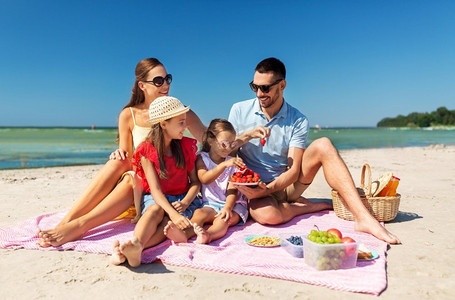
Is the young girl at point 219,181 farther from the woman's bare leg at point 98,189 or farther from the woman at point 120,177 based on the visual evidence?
the woman's bare leg at point 98,189

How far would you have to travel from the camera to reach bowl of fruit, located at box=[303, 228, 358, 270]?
299 cm

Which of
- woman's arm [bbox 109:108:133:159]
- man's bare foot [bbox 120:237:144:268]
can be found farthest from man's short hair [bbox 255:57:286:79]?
man's bare foot [bbox 120:237:144:268]

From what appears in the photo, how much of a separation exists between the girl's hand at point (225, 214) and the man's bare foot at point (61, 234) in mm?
1425

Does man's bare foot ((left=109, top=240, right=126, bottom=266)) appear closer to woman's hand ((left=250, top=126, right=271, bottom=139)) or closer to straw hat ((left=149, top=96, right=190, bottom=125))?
straw hat ((left=149, top=96, right=190, bottom=125))

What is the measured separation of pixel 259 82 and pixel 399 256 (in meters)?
2.41

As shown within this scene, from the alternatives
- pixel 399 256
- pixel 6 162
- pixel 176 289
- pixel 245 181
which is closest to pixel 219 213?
pixel 245 181

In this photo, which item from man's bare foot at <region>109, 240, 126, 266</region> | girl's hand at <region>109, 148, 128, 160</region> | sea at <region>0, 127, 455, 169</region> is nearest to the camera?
man's bare foot at <region>109, 240, 126, 266</region>

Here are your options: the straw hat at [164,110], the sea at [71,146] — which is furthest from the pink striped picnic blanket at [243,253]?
the sea at [71,146]

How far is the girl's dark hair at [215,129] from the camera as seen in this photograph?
4.38 m

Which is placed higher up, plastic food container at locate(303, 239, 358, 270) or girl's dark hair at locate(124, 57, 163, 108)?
girl's dark hair at locate(124, 57, 163, 108)

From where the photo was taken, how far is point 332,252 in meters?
3.00

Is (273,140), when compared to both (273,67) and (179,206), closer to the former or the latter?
(273,67)

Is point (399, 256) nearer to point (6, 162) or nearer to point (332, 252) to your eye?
point (332, 252)

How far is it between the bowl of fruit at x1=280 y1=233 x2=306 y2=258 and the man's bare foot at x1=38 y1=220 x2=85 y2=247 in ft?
6.66
